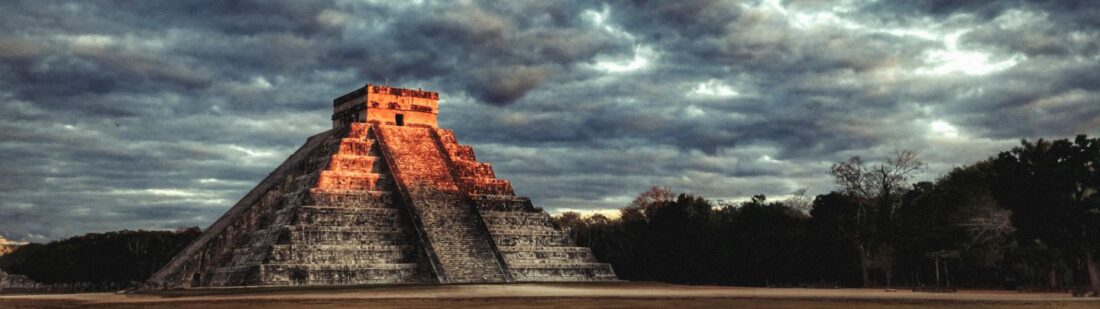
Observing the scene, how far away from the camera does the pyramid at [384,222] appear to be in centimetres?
3819

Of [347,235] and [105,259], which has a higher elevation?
[105,259]

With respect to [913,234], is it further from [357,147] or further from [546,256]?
[357,147]

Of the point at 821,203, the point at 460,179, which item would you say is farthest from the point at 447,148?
the point at 821,203

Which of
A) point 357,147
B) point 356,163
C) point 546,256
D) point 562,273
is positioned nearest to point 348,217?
point 356,163

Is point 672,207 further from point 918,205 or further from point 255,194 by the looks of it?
point 255,194

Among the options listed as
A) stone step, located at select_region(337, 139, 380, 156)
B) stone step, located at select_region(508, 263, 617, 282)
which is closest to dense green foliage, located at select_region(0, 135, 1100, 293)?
stone step, located at select_region(508, 263, 617, 282)

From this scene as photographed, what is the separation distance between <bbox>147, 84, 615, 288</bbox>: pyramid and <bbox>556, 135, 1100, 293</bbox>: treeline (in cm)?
1240

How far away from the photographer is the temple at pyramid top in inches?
1902

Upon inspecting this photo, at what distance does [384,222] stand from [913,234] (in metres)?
23.3

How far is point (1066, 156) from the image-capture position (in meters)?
33.5

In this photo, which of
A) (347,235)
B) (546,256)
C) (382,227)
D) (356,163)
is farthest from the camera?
(356,163)

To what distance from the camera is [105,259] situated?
70688mm

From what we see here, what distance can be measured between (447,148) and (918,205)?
2177 cm

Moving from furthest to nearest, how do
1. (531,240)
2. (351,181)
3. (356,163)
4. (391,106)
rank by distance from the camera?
1. (391,106)
2. (356,163)
3. (531,240)
4. (351,181)
